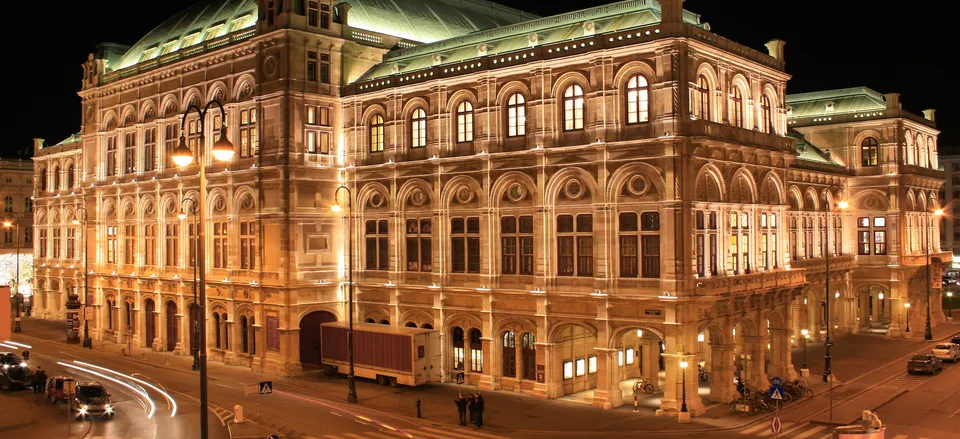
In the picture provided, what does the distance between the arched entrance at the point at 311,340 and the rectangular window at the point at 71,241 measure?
40010 millimetres

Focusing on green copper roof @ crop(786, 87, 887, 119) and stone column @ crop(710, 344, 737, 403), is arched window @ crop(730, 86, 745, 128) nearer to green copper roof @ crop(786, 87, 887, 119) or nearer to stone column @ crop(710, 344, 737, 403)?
stone column @ crop(710, 344, 737, 403)

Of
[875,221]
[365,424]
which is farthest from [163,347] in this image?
[875,221]

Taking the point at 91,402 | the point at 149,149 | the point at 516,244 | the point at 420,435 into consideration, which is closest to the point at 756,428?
the point at 420,435

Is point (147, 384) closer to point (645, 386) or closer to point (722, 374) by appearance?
point (645, 386)

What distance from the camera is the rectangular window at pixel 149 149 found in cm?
6469

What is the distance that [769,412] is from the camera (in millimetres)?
41531

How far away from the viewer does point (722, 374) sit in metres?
43.4

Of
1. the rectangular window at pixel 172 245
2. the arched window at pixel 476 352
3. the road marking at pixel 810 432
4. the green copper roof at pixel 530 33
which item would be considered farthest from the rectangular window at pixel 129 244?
the road marking at pixel 810 432

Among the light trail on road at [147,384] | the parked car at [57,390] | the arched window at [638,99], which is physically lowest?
the light trail on road at [147,384]

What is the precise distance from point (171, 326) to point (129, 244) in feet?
28.7

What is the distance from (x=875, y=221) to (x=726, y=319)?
35245 millimetres

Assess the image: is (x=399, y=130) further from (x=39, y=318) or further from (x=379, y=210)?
(x=39, y=318)

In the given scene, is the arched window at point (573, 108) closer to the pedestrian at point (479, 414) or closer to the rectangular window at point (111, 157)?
the pedestrian at point (479, 414)

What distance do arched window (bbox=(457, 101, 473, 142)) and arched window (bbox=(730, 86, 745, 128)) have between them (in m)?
14.3
